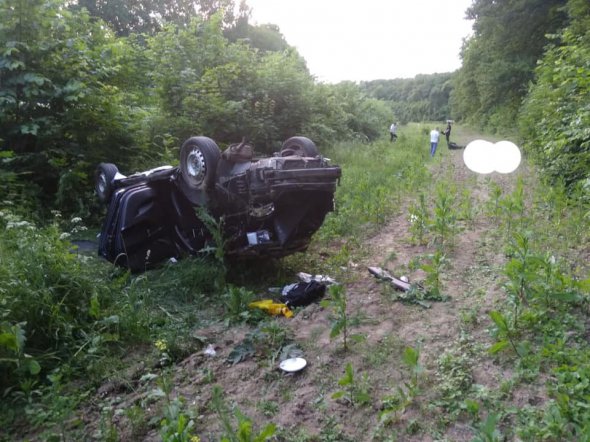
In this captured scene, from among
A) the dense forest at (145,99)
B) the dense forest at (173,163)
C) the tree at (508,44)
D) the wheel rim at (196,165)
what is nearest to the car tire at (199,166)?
the wheel rim at (196,165)

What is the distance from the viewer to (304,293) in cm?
393

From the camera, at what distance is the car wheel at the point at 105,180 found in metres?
5.50

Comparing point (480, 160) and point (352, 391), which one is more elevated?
point (480, 160)

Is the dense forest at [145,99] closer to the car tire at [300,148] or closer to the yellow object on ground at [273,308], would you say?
the car tire at [300,148]

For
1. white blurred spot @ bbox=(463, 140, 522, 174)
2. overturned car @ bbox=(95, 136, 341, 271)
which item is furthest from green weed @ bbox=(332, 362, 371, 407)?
white blurred spot @ bbox=(463, 140, 522, 174)

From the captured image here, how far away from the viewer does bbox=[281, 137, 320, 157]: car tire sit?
188 inches

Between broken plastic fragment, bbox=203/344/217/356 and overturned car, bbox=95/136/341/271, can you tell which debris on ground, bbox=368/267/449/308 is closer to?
overturned car, bbox=95/136/341/271

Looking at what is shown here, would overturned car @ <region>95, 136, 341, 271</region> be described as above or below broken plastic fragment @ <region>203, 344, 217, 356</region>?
above

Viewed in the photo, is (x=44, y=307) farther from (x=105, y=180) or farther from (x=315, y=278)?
(x=105, y=180)

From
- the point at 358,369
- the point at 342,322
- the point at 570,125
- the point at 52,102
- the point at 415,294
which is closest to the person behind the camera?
the point at 358,369

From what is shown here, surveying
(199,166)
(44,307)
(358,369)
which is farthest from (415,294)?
(44,307)

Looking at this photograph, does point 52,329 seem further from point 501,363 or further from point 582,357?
point 582,357

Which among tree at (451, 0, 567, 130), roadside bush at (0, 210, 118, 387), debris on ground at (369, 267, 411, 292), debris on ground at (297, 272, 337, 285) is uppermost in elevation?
tree at (451, 0, 567, 130)

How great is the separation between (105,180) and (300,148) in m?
2.54
